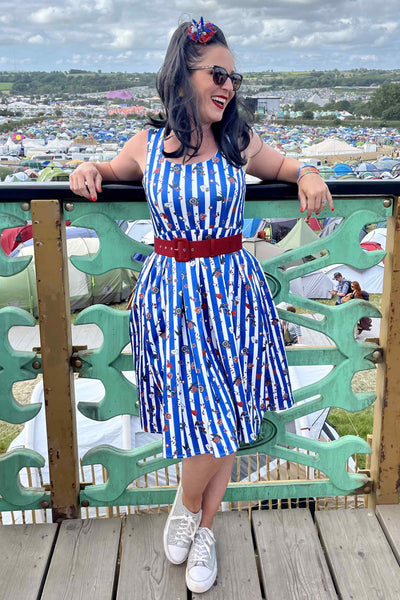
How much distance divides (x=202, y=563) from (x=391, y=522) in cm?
64

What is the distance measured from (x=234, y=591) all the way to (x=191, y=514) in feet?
0.78

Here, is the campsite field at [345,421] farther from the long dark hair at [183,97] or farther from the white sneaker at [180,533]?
the long dark hair at [183,97]

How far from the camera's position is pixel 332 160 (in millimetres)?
51344

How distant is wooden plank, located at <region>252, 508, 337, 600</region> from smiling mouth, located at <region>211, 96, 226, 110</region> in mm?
1265

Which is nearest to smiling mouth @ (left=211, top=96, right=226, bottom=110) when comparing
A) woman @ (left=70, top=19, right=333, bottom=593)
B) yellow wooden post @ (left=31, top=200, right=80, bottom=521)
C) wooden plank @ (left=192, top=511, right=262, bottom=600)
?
woman @ (left=70, top=19, right=333, bottom=593)

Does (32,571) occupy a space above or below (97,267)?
below

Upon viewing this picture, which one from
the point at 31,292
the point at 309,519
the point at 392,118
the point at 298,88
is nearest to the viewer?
the point at 309,519

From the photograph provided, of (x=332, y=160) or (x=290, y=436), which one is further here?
(x=332, y=160)

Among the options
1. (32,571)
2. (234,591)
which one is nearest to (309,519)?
(234,591)

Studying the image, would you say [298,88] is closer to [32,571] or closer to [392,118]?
[392,118]

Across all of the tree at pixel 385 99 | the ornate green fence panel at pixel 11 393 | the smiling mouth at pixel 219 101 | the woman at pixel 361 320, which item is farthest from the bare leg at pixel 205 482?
the tree at pixel 385 99

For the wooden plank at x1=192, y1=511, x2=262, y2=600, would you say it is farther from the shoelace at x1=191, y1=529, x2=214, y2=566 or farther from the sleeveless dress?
the sleeveless dress

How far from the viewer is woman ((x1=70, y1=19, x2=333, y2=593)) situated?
1.61m

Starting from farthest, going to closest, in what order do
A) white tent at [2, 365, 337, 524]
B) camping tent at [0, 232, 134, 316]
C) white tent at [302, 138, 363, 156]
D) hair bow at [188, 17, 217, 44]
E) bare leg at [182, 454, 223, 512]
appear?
white tent at [302, 138, 363, 156] < camping tent at [0, 232, 134, 316] < white tent at [2, 365, 337, 524] < bare leg at [182, 454, 223, 512] < hair bow at [188, 17, 217, 44]
